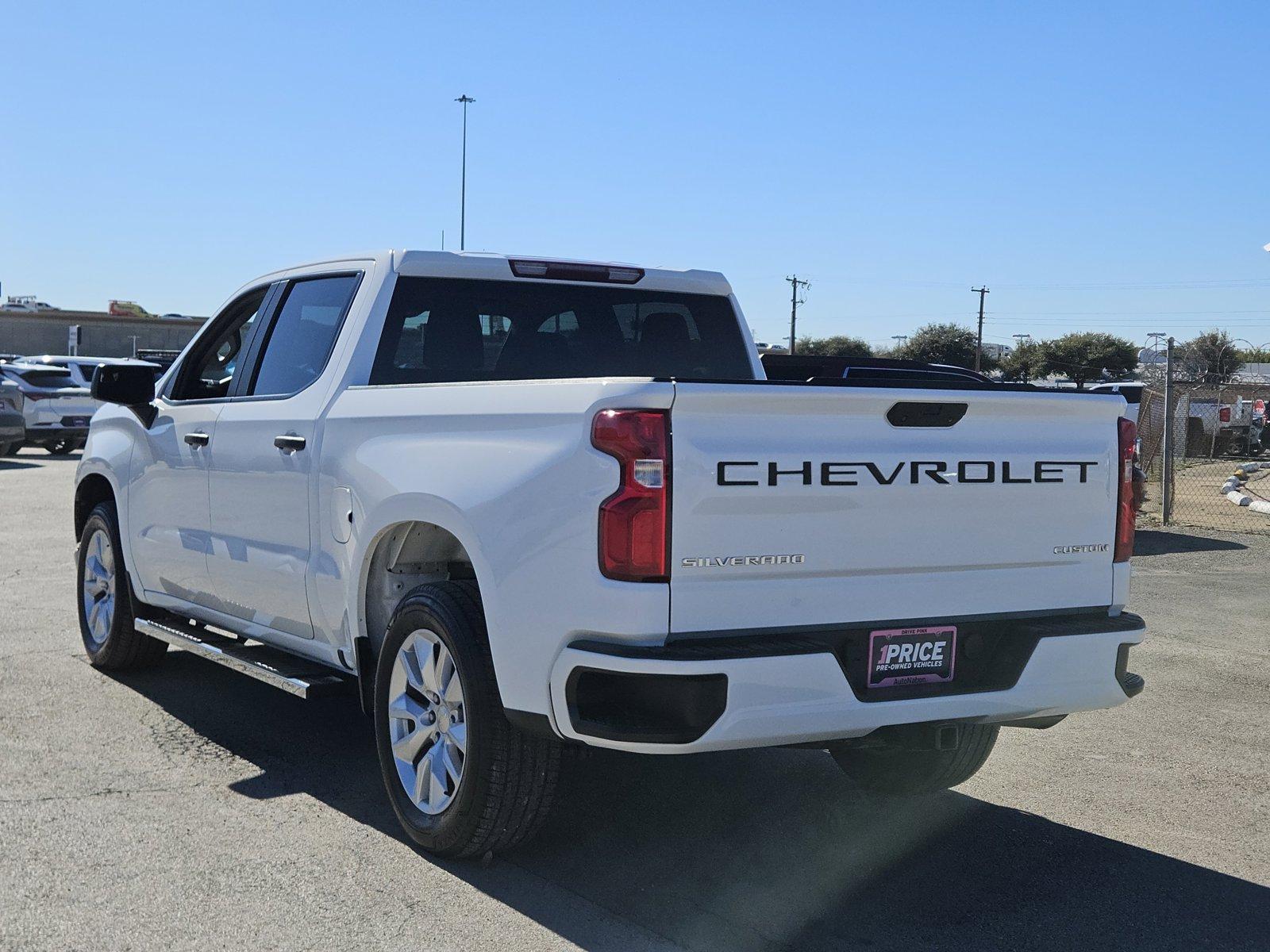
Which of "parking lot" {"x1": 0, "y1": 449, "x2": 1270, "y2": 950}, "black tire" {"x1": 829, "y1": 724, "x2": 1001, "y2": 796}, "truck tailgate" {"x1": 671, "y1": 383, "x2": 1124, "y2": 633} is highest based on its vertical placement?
"truck tailgate" {"x1": 671, "y1": 383, "x2": 1124, "y2": 633}

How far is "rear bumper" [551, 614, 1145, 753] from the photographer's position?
3771 millimetres

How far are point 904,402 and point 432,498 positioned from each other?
152cm

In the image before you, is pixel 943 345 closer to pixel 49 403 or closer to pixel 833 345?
pixel 833 345

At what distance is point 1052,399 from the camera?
176 inches

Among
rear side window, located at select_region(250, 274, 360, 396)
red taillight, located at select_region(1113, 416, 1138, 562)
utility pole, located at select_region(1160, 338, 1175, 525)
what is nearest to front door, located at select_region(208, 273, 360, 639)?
rear side window, located at select_region(250, 274, 360, 396)

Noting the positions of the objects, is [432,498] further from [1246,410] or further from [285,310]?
[1246,410]

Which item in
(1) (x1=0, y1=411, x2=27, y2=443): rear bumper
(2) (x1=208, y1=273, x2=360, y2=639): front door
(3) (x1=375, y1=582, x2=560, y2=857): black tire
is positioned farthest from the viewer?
(1) (x1=0, y1=411, x2=27, y2=443): rear bumper

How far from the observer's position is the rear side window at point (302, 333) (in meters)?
5.67

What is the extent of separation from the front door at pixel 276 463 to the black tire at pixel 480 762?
1061mm

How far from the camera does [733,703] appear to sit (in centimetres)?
381

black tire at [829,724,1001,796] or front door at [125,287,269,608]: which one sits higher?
Answer: front door at [125,287,269,608]

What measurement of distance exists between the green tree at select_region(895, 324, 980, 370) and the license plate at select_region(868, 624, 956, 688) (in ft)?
275

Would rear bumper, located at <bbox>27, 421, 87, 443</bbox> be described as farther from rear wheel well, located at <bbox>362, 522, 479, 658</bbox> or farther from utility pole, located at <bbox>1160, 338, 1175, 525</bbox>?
rear wheel well, located at <bbox>362, 522, 479, 658</bbox>

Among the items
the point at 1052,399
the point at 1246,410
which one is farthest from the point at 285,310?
the point at 1246,410
